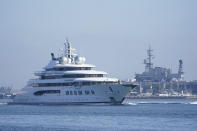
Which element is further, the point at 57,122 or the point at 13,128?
the point at 57,122

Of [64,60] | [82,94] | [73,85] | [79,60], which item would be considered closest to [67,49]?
[64,60]

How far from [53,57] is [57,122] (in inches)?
1437

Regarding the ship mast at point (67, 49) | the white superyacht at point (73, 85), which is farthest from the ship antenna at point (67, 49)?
the white superyacht at point (73, 85)

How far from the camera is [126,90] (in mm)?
80125

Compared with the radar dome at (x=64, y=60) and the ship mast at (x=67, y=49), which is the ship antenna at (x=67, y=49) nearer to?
the ship mast at (x=67, y=49)

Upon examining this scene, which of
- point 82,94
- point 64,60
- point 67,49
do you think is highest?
point 67,49

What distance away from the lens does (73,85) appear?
80688 mm

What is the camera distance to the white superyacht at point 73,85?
7888 centimetres

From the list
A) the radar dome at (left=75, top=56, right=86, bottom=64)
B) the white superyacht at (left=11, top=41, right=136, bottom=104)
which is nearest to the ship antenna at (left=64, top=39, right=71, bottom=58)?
the white superyacht at (left=11, top=41, right=136, bottom=104)

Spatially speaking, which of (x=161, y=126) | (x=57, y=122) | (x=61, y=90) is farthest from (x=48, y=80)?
(x=161, y=126)

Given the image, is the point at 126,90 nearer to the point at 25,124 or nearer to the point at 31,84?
the point at 31,84

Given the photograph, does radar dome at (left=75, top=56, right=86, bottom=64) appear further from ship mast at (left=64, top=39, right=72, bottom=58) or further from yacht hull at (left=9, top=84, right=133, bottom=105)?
yacht hull at (left=9, top=84, right=133, bottom=105)

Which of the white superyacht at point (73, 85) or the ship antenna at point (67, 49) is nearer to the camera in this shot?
the white superyacht at point (73, 85)

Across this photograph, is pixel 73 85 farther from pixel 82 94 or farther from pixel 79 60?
pixel 79 60
